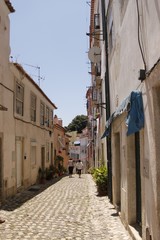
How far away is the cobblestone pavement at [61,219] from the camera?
7659 millimetres

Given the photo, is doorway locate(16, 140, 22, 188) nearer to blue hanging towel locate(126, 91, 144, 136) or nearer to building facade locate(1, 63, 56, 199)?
building facade locate(1, 63, 56, 199)

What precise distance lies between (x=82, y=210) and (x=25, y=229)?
3.00 metres

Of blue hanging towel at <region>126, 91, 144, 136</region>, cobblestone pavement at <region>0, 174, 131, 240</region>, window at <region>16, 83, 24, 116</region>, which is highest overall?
window at <region>16, 83, 24, 116</region>

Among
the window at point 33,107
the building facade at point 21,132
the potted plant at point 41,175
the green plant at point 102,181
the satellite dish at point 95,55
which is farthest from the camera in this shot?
the potted plant at point 41,175

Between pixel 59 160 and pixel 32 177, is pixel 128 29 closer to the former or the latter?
pixel 32 177

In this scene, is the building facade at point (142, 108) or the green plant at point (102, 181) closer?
the building facade at point (142, 108)

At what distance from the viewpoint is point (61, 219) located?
9.53 metres

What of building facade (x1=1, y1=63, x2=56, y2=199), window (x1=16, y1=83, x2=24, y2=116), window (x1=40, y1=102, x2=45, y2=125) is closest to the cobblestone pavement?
building facade (x1=1, y1=63, x2=56, y2=199)

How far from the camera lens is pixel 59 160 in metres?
31.2

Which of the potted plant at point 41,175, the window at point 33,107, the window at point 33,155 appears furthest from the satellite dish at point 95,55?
the potted plant at point 41,175

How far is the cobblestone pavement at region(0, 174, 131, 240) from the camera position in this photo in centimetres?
766

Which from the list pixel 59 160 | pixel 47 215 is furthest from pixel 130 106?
pixel 59 160

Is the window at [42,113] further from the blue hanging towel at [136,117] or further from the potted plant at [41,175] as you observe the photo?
the blue hanging towel at [136,117]

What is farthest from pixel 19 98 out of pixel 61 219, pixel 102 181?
pixel 61 219
